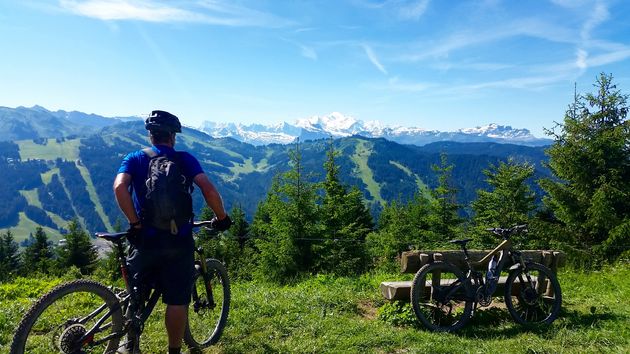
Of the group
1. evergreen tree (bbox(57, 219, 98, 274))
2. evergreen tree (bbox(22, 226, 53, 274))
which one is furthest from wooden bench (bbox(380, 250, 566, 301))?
evergreen tree (bbox(22, 226, 53, 274))

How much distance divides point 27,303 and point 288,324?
505 centimetres

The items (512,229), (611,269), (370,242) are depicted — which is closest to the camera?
(512,229)

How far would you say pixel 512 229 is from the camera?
7914 millimetres

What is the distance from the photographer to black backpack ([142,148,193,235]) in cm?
461

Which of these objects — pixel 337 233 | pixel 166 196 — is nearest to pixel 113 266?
pixel 337 233

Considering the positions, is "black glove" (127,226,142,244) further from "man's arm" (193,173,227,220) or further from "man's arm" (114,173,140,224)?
"man's arm" (193,173,227,220)

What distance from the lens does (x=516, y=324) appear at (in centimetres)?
779

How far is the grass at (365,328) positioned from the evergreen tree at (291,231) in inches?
499

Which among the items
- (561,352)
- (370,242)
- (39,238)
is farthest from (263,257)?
(39,238)

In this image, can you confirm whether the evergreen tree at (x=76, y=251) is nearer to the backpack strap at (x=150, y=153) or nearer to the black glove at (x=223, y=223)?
the black glove at (x=223, y=223)

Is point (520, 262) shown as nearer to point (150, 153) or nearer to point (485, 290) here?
point (485, 290)

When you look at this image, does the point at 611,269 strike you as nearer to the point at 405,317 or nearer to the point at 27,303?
the point at 405,317

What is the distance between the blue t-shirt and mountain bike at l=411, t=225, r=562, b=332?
448 centimetres

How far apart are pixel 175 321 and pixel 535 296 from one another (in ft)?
21.8
